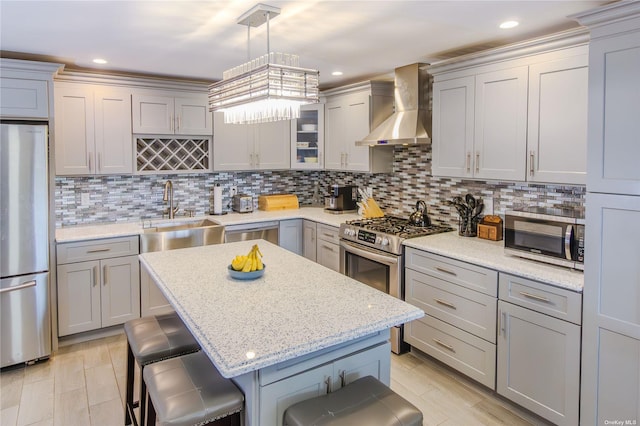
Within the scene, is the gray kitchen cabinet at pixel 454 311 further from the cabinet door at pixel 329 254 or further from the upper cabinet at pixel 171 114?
the upper cabinet at pixel 171 114

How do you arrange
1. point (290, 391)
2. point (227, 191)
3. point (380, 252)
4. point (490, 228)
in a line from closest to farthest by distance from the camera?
point (290, 391) → point (490, 228) → point (380, 252) → point (227, 191)

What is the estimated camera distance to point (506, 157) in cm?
296

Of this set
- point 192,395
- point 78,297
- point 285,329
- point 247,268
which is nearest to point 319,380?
point 285,329

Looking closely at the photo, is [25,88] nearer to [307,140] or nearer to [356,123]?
[307,140]

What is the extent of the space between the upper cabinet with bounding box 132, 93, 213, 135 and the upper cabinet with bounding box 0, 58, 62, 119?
0.83 meters

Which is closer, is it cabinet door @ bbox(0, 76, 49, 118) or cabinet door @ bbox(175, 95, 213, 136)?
cabinet door @ bbox(0, 76, 49, 118)

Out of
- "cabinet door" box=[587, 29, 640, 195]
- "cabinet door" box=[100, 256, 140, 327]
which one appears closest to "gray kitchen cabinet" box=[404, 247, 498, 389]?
"cabinet door" box=[587, 29, 640, 195]

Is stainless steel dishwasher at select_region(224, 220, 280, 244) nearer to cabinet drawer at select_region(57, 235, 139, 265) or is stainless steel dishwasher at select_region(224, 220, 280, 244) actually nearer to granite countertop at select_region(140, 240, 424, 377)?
cabinet drawer at select_region(57, 235, 139, 265)

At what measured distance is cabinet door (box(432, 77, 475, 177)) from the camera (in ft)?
10.5

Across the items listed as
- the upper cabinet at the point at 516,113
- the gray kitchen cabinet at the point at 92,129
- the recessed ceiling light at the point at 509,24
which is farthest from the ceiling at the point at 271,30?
the gray kitchen cabinet at the point at 92,129

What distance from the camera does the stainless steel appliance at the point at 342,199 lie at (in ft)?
15.6

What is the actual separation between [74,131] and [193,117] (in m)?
1.07

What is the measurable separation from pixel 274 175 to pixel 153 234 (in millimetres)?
1834

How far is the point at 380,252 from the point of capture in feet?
11.4
